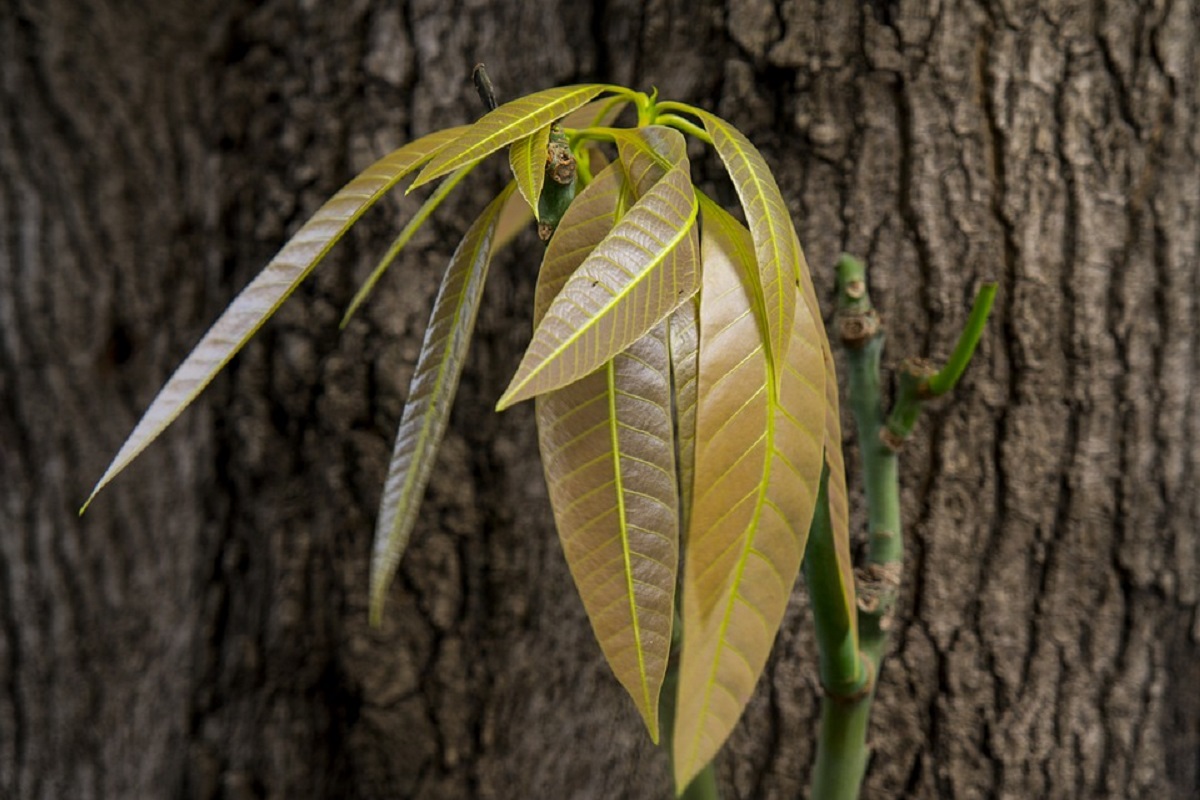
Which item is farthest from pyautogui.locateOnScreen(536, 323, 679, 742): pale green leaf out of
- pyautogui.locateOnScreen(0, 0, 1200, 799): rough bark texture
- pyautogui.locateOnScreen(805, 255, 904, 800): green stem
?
pyautogui.locateOnScreen(0, 0, 1200, 799): rough bark texture

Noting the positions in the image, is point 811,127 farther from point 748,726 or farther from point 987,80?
point 748,726

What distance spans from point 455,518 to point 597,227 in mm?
536

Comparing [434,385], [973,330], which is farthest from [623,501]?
[973,330]

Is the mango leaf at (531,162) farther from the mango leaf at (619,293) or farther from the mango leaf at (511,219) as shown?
the mango leaf at (511,219)

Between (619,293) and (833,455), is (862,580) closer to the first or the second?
(833,455)

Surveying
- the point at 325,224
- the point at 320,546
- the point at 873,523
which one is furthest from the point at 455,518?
the point at 325,224

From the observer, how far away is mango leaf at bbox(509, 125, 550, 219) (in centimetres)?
29

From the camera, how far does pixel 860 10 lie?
65 centimetres

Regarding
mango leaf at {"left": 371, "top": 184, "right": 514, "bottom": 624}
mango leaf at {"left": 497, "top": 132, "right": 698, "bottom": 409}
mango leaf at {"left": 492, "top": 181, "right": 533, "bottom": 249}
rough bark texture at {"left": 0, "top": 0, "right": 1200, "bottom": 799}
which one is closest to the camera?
mango leaf at {"left": 497, "top": 132, "right": 698, "bottom": 409}

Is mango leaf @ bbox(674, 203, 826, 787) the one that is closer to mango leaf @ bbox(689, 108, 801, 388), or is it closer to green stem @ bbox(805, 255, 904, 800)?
mango leaf @ bbox(689, 108, 801, 388)

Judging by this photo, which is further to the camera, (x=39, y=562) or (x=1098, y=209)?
(x=39, y=562)

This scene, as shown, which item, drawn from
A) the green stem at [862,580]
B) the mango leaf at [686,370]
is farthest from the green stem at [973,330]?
the mango leaf at [686,370]

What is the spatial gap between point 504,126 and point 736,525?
16 centimetres

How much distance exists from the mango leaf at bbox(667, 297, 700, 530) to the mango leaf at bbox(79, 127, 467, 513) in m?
0.11
